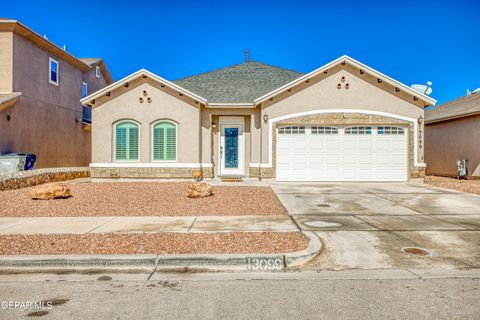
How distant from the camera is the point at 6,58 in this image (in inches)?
664

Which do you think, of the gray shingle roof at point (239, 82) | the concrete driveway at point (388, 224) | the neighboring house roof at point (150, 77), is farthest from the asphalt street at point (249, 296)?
the gray shingle roof at point (239, 82)

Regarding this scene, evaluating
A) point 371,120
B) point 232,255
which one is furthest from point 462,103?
point 232,255

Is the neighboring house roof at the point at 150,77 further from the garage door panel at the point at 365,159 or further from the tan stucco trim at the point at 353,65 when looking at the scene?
the garage door panel at the point at 365,159

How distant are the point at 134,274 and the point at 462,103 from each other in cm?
2212

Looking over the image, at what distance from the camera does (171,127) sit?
52.5ft

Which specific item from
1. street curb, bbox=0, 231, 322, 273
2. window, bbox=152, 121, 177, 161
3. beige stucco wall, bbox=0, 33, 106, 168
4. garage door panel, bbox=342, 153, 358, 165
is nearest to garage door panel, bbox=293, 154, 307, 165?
garage door panel, bbox=342, 153, 358, 165

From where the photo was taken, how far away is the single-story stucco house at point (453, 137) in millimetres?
18156

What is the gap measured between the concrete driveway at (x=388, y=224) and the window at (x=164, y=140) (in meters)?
5.39

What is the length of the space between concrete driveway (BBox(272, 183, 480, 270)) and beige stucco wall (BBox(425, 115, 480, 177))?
264 inches

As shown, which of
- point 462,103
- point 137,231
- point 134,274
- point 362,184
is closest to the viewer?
point 134,274

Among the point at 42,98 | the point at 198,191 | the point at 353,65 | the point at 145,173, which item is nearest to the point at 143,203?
the point at 198,191

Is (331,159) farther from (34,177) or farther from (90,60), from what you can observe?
(90,60)

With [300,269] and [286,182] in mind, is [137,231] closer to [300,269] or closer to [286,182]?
[300,269]

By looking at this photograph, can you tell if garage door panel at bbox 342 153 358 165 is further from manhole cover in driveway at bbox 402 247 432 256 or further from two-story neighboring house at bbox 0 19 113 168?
two-story neighboring house at bbox 0 19 113 168
